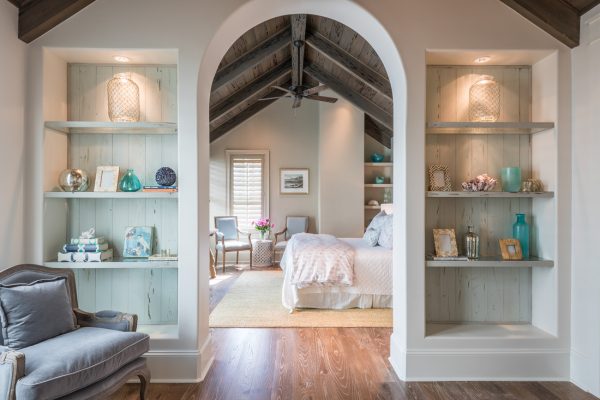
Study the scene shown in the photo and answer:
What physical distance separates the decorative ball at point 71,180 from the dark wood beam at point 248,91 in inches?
160

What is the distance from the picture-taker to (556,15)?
2.73 meters

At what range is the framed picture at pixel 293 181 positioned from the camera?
827 centimetres

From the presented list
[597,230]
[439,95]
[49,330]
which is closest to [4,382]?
[49,330]

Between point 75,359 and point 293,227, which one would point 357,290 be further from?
point 293,227

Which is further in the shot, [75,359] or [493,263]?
[493,263]

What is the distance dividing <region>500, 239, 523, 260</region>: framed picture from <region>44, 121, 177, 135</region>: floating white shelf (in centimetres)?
262

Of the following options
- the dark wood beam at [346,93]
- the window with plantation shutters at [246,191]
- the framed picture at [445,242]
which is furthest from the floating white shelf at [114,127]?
the window with plantation shutters at [246,191]

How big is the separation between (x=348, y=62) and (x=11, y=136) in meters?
4.42

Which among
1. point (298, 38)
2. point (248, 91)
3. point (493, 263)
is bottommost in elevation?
point (493, 263)

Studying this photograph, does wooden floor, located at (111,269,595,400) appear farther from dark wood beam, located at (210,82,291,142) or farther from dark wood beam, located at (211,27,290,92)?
dark wood beam, located at (210,82,291,142)

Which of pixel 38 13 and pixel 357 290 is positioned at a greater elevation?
pixel 38 13

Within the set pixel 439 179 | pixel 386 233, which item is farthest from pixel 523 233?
pixel 386 233

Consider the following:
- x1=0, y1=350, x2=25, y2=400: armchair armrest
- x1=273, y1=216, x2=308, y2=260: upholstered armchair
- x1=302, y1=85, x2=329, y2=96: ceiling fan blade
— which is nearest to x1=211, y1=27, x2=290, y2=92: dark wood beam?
x1=302, y1=85, x2=329, y2=96: ceiling fan blade

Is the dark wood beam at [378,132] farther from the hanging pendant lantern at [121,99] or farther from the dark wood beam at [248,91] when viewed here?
the hanging pendant lantern at [121,99]
